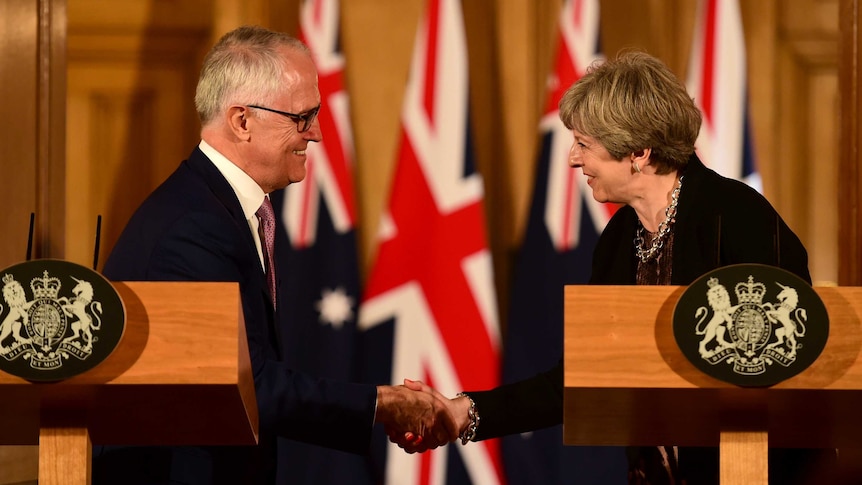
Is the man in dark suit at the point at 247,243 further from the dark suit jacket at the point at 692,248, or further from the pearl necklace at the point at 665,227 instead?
the pearl necklace at the point at 665,227

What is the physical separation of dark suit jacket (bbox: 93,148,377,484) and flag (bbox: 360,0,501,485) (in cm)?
156

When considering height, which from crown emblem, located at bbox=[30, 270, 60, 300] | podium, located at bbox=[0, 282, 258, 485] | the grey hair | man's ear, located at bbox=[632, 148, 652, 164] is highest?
the grey hair

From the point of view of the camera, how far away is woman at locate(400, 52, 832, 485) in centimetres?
273

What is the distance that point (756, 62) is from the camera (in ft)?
14.2

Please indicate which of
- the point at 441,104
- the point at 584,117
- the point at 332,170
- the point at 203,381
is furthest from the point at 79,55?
the point at 203,381

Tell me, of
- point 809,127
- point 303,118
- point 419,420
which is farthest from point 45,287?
point 809,127

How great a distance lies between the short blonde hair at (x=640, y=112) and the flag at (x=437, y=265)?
1.33m

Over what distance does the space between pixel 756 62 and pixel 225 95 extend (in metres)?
2.12

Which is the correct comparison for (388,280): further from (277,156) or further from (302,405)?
(302,405)

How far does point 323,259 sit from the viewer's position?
14.1 feet

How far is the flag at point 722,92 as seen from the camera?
4250 mm

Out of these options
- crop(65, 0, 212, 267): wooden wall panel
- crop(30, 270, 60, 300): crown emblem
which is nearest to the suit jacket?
crop(30, 270, 60, 300): crown emblem

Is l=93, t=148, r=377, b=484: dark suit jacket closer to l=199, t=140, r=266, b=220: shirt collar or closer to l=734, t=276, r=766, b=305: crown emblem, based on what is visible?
l=199, t=140, r=266, b=220: shirt collar

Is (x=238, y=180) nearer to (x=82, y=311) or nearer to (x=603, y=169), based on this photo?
(x=603, y=169)
